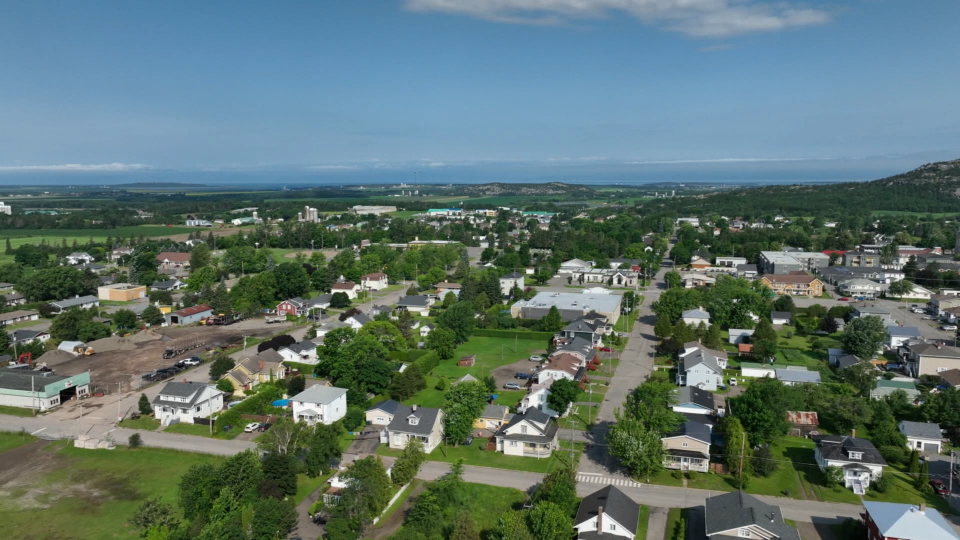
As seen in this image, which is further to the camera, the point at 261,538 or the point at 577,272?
the point at 577,272

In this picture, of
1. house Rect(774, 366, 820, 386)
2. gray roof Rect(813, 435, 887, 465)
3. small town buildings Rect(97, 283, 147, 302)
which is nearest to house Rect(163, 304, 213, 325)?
small town buildings Rect(97, 283, 147, 302)

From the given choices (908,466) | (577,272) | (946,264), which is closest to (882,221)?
(946,264)

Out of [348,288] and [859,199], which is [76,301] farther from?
[859,199]

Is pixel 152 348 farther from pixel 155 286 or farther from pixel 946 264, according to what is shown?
pixel 946 264

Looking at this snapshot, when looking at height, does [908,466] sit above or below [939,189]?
below

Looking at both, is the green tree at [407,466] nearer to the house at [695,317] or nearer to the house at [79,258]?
the house at [695,317]

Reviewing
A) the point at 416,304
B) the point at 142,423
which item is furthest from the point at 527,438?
the point at 416,304

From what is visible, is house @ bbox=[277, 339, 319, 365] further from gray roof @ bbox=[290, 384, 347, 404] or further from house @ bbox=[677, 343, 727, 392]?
house @ bbox=[677, 343, 727, 392]
